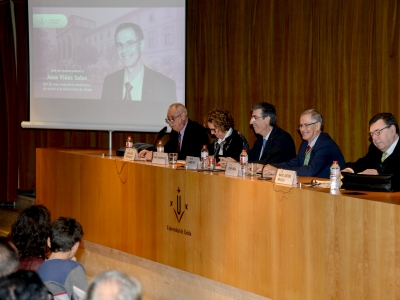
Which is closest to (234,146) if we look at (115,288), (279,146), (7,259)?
(279,146)

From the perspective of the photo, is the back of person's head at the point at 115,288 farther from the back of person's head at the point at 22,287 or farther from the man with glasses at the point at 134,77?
the man with glasses at the point at 134,77

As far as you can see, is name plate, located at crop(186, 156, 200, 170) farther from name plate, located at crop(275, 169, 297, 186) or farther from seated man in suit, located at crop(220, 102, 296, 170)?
name plate, located at crop(275, 169, 297, 186)

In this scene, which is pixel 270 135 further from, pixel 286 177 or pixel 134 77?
pixel 134 77

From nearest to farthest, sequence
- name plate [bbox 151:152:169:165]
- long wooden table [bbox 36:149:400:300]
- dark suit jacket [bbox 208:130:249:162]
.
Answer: long wooden table [bbox 36:149:400:300]
name plate [bbox 151:152:169:165]
dark suit jacket [bbox 208:130:249:162]

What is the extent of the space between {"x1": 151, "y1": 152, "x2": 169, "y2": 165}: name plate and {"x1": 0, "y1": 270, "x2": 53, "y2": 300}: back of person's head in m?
3.34

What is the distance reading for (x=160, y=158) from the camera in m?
5.14

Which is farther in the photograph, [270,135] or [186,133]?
[186,133]

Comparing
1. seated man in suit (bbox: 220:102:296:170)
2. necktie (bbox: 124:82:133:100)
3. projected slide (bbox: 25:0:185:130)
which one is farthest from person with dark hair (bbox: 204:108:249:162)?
necktie (bbox: 124:82:133:100)

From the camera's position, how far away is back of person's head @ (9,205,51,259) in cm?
312

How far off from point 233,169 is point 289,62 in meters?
2.23

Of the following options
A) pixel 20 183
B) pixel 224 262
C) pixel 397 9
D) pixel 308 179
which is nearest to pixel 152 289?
pixel 224 262

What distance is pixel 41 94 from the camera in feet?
24.4

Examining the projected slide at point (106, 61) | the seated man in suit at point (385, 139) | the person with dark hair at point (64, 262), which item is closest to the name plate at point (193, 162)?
the seated man in suit at point (385, 139)

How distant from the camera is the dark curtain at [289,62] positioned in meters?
5.56
